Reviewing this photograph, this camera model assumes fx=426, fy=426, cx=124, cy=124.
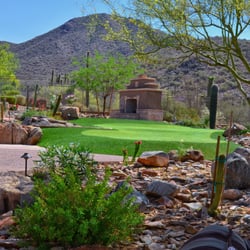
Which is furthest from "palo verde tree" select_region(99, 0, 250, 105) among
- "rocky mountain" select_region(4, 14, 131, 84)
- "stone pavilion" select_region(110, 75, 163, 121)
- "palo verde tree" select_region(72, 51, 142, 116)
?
"rocky mountain" select_region(4, 14, 131, 84)

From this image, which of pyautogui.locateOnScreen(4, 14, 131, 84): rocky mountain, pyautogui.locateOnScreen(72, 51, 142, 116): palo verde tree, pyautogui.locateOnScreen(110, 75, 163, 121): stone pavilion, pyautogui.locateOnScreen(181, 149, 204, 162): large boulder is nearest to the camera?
pyautogui.locateOnScreen(181, 149, 204, 162): large boulder

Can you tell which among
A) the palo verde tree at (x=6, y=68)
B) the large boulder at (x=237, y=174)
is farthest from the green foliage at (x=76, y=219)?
the palo verde tree at (x=6, y=68)

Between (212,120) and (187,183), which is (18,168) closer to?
(187,183)

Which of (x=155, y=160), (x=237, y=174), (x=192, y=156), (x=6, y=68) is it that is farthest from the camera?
(x=6, y=68)

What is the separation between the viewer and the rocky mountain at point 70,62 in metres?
44.5

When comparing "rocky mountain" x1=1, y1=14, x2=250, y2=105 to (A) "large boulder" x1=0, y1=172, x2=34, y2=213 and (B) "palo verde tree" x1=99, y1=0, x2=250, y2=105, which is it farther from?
(A) "large boulder" x1=0, y1=172, x2=34, y2=213

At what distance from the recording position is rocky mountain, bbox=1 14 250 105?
146 feet

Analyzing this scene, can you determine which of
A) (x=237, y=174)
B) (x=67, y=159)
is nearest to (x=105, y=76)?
(x=67, y=159)

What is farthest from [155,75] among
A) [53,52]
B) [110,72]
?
[53,52]

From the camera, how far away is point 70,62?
65625mm

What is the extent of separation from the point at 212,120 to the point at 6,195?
20.0m

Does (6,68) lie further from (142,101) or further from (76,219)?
(76,219)

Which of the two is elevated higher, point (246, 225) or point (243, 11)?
point (243, 11)

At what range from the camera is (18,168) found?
7.74 metres
